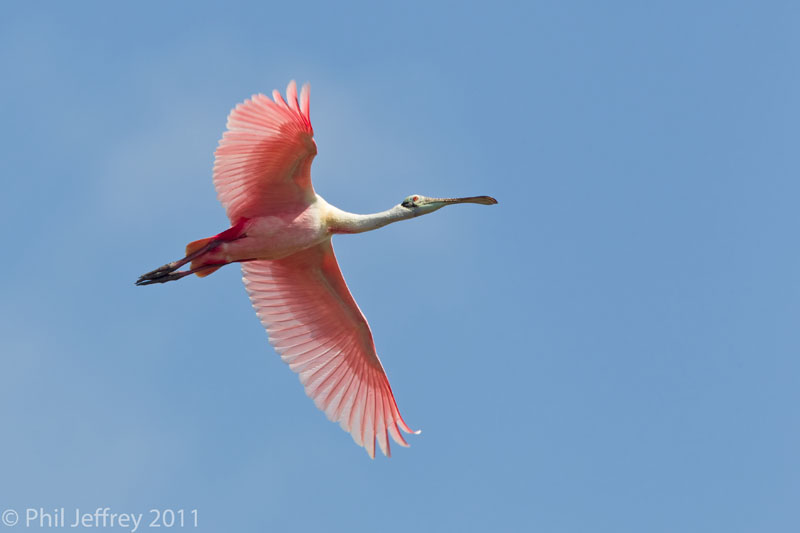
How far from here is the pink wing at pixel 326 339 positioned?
1895 centimetres

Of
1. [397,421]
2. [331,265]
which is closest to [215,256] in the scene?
[331,265]

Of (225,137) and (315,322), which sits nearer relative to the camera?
(225,137)

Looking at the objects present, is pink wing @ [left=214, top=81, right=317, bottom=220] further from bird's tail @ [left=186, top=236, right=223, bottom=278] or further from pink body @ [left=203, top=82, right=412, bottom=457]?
bird's tail @ [left=186, top=236, right=223, bottom=278]

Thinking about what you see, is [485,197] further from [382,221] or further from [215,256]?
[215,256]

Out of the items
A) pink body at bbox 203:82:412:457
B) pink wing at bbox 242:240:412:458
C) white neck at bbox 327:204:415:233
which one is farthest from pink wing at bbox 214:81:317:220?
pink wing at bbox 242:240:412:458

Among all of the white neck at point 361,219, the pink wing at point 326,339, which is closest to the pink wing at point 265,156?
the white neck at point 361,219

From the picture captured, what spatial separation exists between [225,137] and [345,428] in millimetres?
4073

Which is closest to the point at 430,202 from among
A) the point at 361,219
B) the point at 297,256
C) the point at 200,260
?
the point at 361,219

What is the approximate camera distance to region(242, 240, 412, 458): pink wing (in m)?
19.0

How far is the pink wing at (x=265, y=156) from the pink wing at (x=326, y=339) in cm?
113

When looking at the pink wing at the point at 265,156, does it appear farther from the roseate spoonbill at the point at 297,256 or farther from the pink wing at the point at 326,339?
the pink wing at the point at 326,339

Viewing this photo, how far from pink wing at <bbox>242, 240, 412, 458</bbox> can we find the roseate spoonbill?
1 cm

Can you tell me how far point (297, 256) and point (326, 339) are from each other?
1252mm

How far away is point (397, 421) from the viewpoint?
62.2ft
